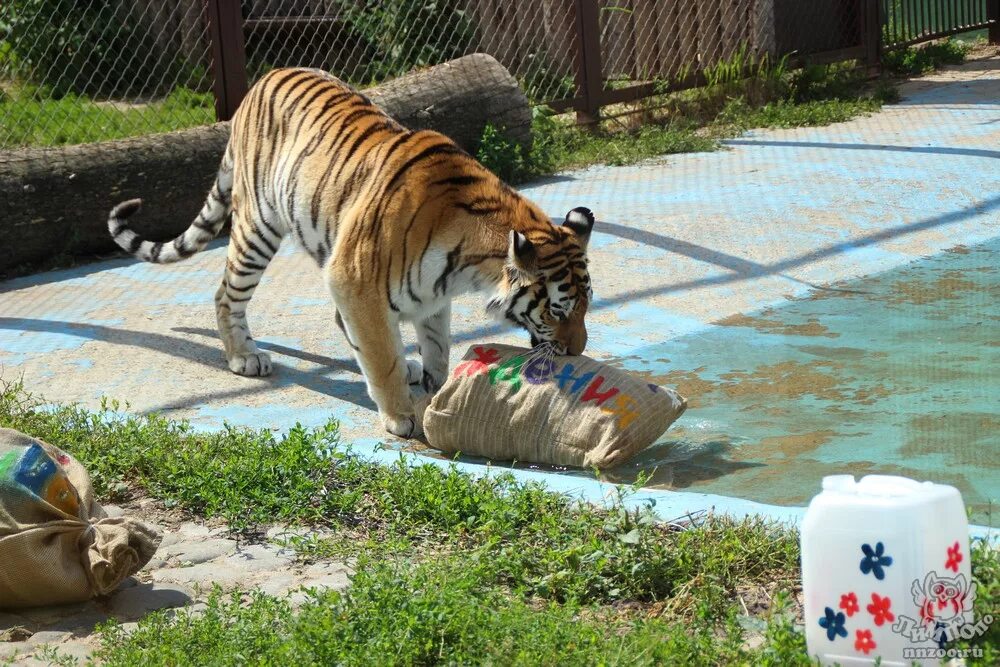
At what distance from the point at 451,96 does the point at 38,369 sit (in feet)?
14.9

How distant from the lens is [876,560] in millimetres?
2645

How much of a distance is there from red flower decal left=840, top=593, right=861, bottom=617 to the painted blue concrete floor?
1.00m

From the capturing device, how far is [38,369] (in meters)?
5.93

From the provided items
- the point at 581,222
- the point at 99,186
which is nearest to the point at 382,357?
the point at 581,222

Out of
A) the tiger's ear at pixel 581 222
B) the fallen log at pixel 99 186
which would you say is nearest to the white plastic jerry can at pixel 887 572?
the tiger's ear at pixel 581 222

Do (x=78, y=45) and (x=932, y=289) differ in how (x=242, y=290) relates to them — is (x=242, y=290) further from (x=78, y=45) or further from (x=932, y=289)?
(x=78, y=45)

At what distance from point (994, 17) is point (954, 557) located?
47.4 feet

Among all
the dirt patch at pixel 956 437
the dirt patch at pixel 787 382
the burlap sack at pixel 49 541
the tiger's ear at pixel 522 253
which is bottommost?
the dirt patch at pixel 787 382

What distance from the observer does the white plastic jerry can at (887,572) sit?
2.62m

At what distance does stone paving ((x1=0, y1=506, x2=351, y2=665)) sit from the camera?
3363 millimetres

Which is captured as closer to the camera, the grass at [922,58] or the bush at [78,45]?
the bush at [78,45]

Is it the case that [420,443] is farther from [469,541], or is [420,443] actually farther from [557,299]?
[469,541]

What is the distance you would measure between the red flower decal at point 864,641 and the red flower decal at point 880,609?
0.04 metres

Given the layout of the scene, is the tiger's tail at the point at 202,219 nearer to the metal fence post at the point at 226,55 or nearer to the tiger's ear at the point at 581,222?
the tiger's ear at the point at 581,222
